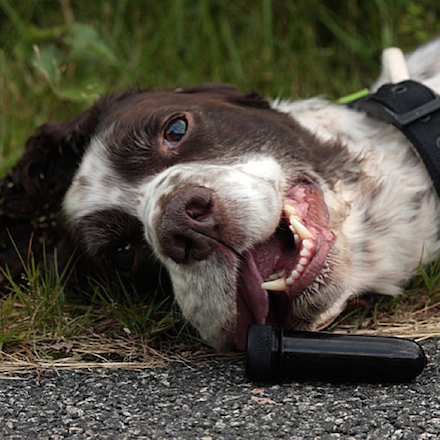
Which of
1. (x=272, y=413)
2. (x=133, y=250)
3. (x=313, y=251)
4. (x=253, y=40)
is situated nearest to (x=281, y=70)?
(x=253, y=40)

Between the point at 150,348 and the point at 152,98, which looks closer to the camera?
the point at 150,348

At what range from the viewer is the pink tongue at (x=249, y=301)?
2.65m

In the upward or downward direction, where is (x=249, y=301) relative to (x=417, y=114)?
downward

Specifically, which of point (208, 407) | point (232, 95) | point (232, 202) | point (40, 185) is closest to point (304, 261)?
point (232, 202)

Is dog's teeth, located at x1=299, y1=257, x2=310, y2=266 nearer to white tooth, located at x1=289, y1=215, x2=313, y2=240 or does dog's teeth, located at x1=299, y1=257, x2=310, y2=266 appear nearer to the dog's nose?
white tooth, located at x1=289, y1=215, x2=313, y2=240

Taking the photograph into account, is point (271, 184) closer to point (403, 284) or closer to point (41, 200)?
point (403, 284)

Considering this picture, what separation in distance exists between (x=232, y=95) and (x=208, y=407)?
5.55 ft

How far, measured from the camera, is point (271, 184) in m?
2.79

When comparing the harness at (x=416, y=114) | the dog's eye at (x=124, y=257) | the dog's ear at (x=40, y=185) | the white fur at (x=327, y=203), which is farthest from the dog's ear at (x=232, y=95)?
the dog's eye at (x=124, y=257)

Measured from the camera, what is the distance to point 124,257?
3.17 m

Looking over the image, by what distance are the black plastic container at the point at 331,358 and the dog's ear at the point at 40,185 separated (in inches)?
55.5

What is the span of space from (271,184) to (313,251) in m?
0.28

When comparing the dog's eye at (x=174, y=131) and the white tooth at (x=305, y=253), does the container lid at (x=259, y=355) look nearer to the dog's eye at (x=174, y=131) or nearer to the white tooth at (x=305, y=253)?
the white tooth at (x=305, y=253)

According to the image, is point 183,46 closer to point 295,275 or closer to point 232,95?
point 232,95
